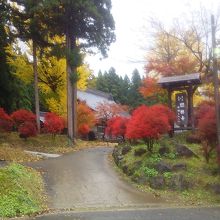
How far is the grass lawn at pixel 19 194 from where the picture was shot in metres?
12.5

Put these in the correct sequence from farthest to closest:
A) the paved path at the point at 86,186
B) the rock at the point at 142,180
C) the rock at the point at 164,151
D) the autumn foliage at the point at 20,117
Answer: the autumn foliage at the point at 20,117 < the rock at the point at 164,151 < the rock at the point at 142,180 < the paved path at the point at 86,186

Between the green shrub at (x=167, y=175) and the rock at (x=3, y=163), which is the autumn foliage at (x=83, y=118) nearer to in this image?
the rock at (x=3, y=163)

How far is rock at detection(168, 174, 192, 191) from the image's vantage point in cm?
1648

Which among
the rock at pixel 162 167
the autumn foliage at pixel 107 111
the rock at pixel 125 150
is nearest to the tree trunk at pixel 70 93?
the rock at pixel 125 150

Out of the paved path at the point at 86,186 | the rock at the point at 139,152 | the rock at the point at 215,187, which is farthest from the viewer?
the rock at the point at 139,152

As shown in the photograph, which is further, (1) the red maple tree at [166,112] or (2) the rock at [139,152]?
(2) the rock at [139,152]

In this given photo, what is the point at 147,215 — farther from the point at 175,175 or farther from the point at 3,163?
the point at 3,163

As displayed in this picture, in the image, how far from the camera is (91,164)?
21156 millimetres

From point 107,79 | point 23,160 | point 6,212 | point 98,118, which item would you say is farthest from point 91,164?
point 107,79

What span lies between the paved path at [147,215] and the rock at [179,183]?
2.72m

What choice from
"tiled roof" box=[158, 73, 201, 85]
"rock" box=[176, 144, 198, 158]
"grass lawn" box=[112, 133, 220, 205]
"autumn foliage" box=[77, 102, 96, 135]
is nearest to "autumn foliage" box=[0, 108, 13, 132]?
"autumn foliage" box=[77, 102, 96, 135]

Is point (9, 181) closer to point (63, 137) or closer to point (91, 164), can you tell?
point (91, 164)

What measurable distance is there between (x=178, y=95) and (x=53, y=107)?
604 inches

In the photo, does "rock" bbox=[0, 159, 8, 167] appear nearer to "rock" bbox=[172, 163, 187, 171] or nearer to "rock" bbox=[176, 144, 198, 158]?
"rock" bbox=[172, 163, 187, 171]
